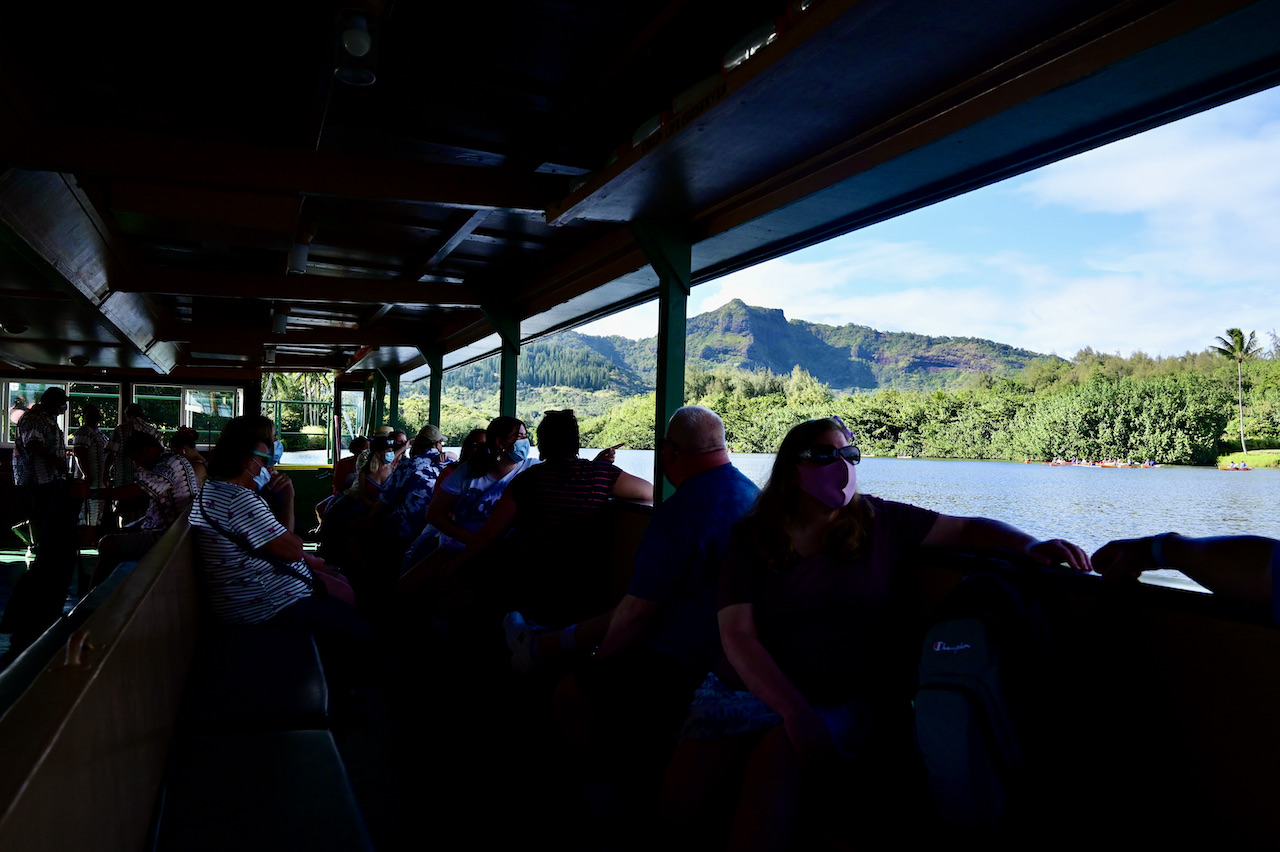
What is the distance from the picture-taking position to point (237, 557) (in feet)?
11.8

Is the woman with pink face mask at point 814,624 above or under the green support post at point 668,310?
under

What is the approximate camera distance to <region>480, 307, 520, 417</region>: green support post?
8055mm

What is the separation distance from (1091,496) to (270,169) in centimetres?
385

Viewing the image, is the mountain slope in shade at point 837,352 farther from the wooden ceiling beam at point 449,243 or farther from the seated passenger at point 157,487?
the seated passenger at point 157,487

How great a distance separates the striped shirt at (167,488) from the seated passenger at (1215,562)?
17.3 ft

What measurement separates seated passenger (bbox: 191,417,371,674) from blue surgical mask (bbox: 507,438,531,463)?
139 cm

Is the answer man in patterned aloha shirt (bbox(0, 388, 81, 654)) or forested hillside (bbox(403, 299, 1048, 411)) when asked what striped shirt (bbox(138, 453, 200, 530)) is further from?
forested hillside (bbox(403, 299, 1048, 411))

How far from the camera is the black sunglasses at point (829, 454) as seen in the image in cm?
217

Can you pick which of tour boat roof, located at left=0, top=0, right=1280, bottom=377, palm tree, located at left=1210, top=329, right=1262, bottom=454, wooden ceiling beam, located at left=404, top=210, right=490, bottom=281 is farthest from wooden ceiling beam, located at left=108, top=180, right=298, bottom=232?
palm tree, located at left=1210, top=329, right=1262, bottom=454

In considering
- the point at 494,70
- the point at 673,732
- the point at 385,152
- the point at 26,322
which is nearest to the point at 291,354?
the point at 26,322

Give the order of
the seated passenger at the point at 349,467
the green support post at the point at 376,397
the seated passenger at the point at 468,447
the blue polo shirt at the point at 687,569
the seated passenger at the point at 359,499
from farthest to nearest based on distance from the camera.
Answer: the green support post at the point at 376,397 → the seated passenger at the point at 349,467 → the seated passenger at the point at 359,499 → the seated passenger at the point at 468,447 → the blue polo shirt at the point at 687,569

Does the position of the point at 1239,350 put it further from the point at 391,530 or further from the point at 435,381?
the point at 435,381

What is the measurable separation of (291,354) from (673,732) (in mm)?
14320

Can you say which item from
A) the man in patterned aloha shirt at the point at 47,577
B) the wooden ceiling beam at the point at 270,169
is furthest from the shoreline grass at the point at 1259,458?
the man in patterned aloha shirt at the point at 47,577
